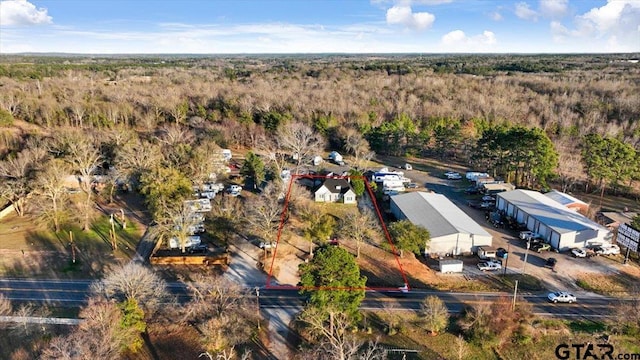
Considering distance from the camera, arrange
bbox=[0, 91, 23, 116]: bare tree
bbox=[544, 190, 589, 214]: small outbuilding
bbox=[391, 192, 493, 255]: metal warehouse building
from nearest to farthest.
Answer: bbox=[391, 192, 493, 255]: metal warehouse building < bbox=[544, 190, 589, 214]: small outbuilding < bbox=[0, 91, 23, 116]: bare tree

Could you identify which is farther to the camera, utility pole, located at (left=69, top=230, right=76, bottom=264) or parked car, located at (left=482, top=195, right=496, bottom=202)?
parked car, located at (left=482, top=195, right=496, bottom=202)

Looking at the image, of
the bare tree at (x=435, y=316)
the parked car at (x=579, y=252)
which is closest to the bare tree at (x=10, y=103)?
the bare tree at (x=435, y=316)

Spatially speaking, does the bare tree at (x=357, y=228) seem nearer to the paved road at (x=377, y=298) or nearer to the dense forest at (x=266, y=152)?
the dense forest at (x=266, y=152)

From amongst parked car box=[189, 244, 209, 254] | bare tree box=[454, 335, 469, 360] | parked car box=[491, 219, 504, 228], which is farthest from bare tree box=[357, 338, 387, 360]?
parked car box=[491, 219, 504, 228]

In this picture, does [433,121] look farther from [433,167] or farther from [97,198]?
[97,198]

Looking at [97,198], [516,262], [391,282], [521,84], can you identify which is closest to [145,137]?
[97,198]

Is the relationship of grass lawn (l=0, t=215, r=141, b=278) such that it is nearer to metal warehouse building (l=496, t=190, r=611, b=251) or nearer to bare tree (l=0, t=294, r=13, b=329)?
bare tree (l=0, t=294, r=13, b=329)
